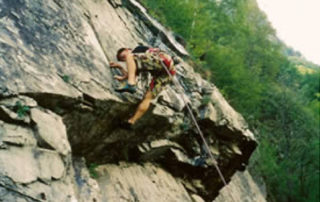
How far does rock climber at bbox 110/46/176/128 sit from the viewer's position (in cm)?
735

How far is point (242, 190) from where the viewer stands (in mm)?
15930

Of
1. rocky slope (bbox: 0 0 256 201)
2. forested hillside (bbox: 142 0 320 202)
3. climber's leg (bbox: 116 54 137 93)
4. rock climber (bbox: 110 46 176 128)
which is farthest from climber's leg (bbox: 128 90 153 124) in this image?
forested hillside (bbox: 142 0 320 202)

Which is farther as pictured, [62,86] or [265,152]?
[265,152]

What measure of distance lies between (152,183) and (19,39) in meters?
4.79

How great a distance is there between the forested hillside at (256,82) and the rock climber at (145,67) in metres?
6.64

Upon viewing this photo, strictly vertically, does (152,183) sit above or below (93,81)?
below

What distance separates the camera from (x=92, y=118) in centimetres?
673

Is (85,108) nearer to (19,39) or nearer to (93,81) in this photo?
(93,81)

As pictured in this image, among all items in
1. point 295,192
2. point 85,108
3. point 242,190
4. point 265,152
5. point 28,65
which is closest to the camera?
point 28,65

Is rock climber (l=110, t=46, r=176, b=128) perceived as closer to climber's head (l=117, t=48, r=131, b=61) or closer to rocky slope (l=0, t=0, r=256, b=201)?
climber's head (l=117, t=48, r=131, b=61)

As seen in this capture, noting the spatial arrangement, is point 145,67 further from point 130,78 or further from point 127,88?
point 127,88

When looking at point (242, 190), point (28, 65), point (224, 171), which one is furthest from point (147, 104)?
point (242, 190)

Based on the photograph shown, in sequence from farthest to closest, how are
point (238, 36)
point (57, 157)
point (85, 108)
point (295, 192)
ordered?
point (238, 36) → point (295, 192) → point (85, 108) → point (57, 157)

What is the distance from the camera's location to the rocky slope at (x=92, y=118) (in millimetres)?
4715
